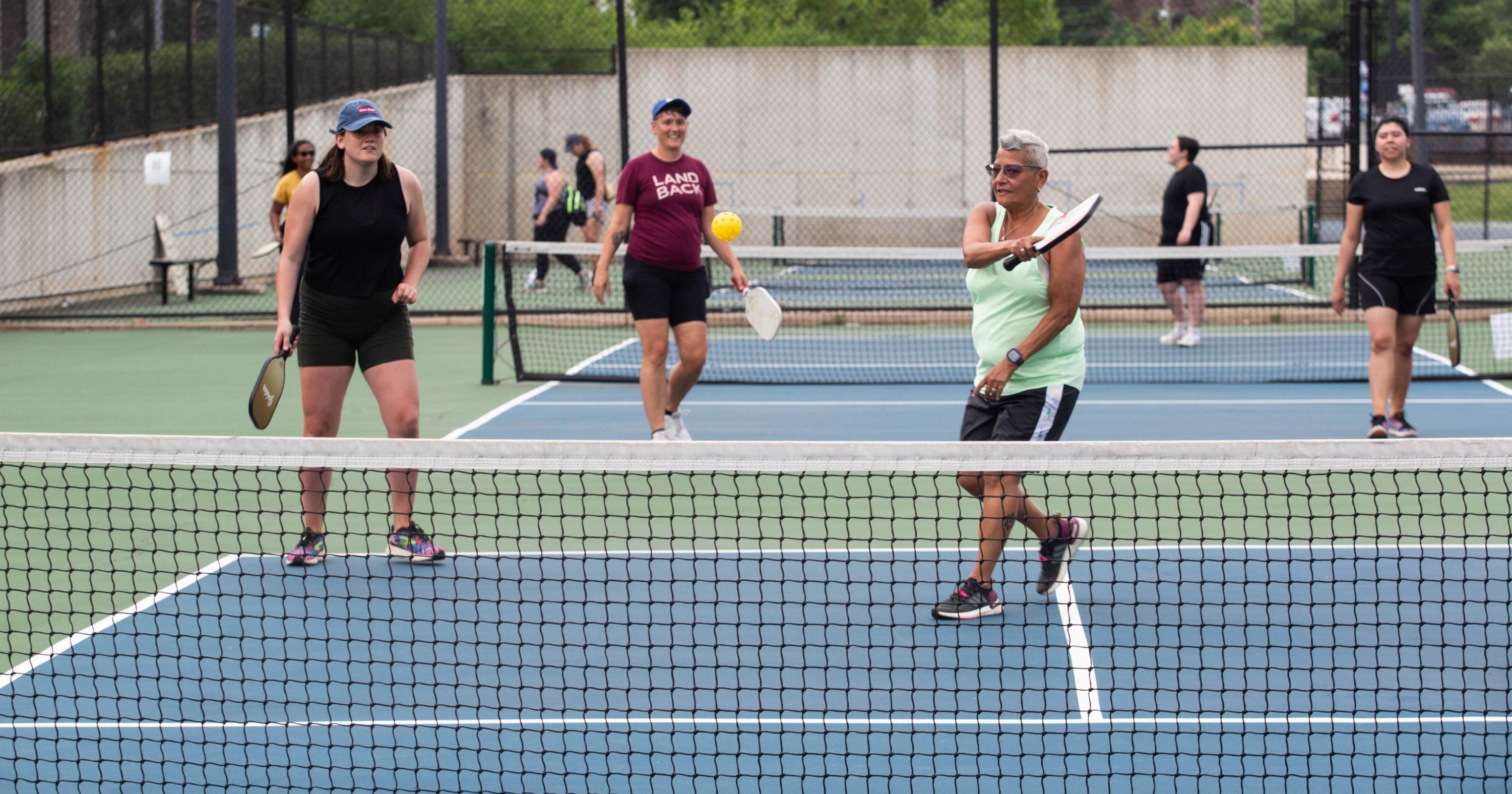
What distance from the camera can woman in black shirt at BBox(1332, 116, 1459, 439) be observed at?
26.5 feet

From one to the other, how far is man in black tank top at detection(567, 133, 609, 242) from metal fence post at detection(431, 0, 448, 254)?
1929 millimetres

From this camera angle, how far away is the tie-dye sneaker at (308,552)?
5816 millimetres

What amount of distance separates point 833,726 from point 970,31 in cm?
2333

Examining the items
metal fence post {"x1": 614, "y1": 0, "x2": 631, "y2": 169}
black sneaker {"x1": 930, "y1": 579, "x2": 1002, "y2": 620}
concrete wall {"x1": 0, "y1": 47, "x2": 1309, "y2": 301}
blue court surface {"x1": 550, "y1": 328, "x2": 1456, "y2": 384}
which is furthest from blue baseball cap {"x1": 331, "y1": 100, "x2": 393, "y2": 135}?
concrete wall {"x1": 0, "y1": 47, "x2": 1309, "y2": 301}

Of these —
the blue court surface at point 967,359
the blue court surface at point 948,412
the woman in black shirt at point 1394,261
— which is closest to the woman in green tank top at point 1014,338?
the blue court surface at point 948,412

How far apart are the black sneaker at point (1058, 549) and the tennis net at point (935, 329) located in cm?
416

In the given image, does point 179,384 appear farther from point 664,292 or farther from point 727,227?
point 664,292

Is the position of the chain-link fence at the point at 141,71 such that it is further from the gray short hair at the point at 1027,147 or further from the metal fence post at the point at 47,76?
the gray short hair at the point at 1027,147

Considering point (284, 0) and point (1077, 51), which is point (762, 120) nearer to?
point (1077, 51)

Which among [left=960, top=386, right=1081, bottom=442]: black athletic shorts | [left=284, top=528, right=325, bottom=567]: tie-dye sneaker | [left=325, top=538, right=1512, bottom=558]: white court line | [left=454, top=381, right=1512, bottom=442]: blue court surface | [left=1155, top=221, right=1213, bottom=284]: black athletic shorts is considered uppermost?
[left=1155, top=221, right=1213, bottom=284]: black athletic shorts

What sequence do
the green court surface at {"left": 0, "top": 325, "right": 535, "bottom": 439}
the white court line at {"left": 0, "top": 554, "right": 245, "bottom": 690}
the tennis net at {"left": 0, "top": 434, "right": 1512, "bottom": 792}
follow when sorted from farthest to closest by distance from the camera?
the green court surface at {"left": 0, "top": 325, "right": 535, "bottom": 439} < the white court line at {"left": 0, "top": 554, "right": 245, "bottom": 690} < the tennis net at {"left": 0, "top": 434, "right": 1512, "bottom": 792}

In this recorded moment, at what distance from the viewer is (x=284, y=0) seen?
16062 millimetres

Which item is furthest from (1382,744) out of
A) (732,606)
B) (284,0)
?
(284,0)

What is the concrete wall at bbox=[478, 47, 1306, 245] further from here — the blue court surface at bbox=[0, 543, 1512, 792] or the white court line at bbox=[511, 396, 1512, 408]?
the blue court surface at bbox=[0, 543, 1512, 792]
